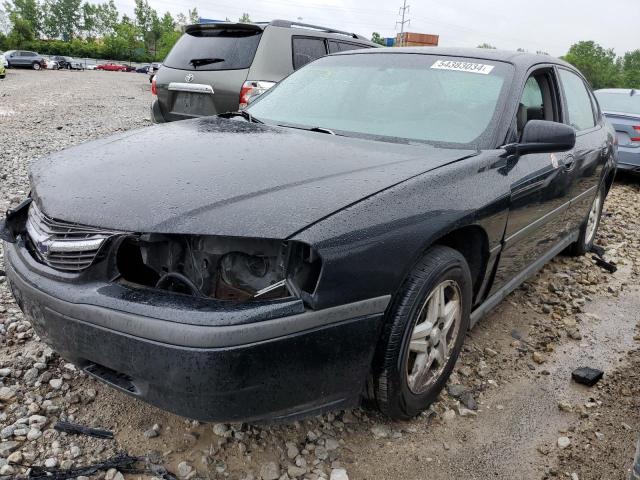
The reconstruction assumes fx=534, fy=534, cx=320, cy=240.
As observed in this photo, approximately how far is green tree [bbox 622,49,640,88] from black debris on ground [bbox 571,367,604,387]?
7152 cm

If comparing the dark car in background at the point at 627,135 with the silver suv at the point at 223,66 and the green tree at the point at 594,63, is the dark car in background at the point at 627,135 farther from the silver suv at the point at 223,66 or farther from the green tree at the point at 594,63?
the green tree at the point at 594,63

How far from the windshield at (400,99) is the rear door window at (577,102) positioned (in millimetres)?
985

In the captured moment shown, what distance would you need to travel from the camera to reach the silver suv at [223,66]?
19.3ft

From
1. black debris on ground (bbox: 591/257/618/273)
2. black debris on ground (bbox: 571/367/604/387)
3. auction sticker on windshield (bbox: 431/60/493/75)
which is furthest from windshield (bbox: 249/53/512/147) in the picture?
black debris on ground (bbox: 591/257/618/273)

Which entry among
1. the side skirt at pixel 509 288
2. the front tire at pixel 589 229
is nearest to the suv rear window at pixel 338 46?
the front tire at pixel 589 229

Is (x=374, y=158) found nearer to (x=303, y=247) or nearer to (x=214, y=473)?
(x=303, y=247)

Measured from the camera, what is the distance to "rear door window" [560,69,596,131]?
371cm

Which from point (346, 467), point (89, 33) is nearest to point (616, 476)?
point (346, 467)

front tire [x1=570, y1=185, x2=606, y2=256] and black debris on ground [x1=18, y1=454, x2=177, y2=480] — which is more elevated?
front tire [x1=570, y1=185, x2=606, y2=256]

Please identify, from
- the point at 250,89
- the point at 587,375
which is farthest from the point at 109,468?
the point at 250,89

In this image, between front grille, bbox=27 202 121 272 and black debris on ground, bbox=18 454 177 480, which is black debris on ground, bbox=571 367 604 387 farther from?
front grille, bbox=27 202 121 272

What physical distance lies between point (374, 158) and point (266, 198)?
676 mm

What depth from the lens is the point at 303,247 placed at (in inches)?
68.5

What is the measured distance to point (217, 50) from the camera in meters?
6.11
